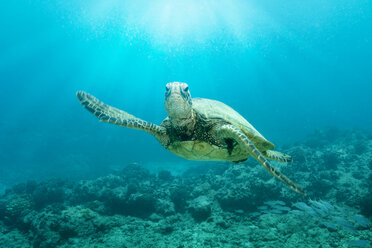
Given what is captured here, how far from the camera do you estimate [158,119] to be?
3440 inches

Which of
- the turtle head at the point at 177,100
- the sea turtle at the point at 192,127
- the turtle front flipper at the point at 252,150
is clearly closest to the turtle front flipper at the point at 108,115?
the sea turtle at the point at 192,127

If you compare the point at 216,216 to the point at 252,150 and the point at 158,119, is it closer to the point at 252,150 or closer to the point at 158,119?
the point at 252,150

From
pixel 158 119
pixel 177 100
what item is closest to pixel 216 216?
pixel 177 100

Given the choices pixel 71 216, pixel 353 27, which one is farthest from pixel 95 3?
pixel 353 27

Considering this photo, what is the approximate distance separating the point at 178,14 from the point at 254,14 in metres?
21.8

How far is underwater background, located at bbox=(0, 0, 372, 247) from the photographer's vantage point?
5.87 m

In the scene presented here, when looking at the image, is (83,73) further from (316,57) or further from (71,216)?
(316,57)

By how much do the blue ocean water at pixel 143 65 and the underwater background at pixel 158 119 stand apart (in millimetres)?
534

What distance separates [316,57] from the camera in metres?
95.7

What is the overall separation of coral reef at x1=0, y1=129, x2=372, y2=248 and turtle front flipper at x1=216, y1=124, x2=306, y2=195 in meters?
2.82

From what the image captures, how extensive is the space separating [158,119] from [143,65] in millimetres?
25764

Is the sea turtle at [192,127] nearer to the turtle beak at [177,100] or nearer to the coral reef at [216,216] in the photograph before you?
the turtle beak at [177,100]

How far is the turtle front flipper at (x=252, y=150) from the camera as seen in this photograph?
2549mm

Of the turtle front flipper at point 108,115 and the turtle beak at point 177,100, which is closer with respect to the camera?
the turtle beak at point 177,100
